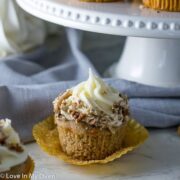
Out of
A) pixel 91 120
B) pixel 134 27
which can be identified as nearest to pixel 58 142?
pixel 91 120

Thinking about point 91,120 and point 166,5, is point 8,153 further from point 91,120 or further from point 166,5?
point 166,5

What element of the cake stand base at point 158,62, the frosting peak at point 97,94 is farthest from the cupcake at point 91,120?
the cake stand base at point 158,62

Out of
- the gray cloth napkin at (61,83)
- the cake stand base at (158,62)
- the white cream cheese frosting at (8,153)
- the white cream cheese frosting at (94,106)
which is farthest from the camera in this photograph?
the cake stand base at (158,62)

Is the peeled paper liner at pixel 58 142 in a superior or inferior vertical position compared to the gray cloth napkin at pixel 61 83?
inferior

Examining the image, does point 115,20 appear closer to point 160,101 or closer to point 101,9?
point 101,9

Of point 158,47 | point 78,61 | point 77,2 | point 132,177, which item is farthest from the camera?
point 78,61

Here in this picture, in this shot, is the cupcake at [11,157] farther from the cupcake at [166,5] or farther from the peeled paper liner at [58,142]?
the cupcake at [166,5]

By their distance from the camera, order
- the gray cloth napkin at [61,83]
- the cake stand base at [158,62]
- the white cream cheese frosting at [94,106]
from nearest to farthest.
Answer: the white cream cheese frosting at [94,106] < the gray cloth napkin at [61,83] < the cake stand base at [158,62]

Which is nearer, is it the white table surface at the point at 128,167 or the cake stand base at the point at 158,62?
the white table surface at the point at 128,167

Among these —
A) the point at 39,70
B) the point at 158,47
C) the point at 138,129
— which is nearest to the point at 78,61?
the point at 39,70
